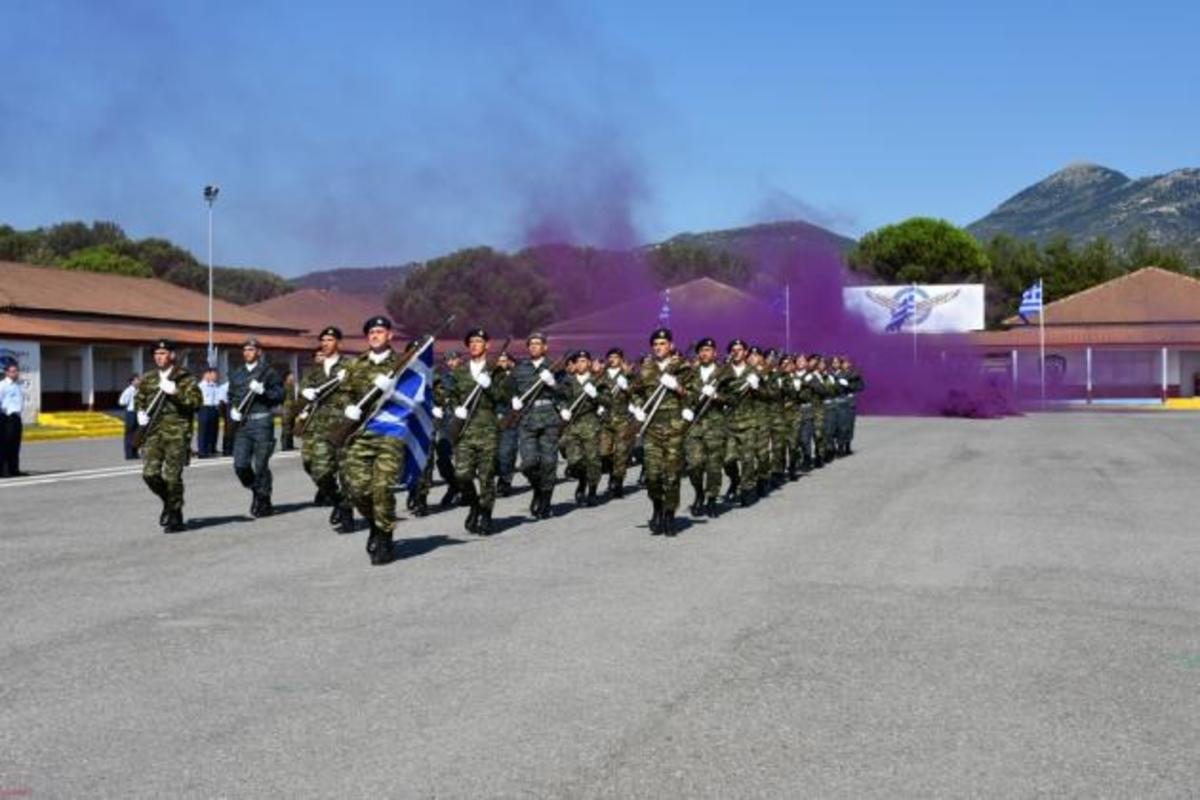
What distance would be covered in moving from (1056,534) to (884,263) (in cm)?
7598

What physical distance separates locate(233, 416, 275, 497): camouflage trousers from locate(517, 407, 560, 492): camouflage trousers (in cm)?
296

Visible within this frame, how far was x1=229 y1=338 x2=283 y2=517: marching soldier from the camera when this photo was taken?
587 inches

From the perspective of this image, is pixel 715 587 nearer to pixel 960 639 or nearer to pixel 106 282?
pixel 960 639

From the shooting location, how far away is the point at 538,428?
14.7 meters

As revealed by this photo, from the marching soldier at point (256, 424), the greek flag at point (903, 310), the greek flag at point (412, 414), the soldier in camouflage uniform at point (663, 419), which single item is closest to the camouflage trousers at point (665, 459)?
the soldier in camouflage uniform at point (663, 419)

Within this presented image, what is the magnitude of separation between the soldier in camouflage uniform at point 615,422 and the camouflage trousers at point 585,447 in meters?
0.50

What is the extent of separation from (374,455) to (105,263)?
82474 millimetres

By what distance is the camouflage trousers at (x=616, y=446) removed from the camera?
56.1 feet

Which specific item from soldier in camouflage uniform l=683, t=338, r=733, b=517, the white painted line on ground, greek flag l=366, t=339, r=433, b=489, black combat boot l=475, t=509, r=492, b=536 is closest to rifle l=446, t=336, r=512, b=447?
black combat boot l=475, t=509, r=492, b=536

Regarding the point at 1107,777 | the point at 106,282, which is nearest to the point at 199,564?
the point at 1107,777

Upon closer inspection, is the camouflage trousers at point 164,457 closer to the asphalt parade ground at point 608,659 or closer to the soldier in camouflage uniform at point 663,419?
the asphalt parade ground at point 608,659

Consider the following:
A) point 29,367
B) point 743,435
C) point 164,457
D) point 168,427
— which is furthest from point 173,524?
point 29,367

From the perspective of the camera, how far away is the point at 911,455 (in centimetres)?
2547

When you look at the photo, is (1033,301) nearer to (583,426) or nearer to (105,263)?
(583,426)
